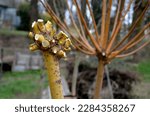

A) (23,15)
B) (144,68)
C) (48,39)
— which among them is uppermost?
(23,15)

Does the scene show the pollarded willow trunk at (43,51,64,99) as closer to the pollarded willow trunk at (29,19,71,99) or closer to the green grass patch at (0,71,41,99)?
the pollarded willow trunk at (29,19,71,99)

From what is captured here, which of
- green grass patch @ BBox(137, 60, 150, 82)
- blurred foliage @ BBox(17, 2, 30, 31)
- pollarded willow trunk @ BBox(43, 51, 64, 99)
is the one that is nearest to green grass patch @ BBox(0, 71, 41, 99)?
green grass patch @ BBox(137, 60, 150, 82)

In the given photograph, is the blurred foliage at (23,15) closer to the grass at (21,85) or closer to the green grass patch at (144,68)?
the grass at (21,85)

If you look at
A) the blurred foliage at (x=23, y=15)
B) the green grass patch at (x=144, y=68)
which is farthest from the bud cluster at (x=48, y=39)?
the blurred foliage at (x=23, y=15)

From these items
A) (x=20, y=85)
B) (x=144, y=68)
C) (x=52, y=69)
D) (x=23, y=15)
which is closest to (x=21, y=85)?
(x=20, y=85)

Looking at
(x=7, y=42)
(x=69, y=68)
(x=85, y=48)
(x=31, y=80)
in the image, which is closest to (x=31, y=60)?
(x=31, y=80)

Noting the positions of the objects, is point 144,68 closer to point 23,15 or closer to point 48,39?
point 48,39
